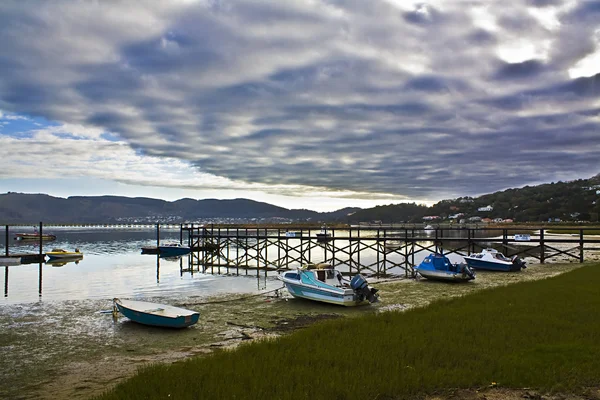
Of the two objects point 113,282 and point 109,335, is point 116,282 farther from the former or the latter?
point 109,335

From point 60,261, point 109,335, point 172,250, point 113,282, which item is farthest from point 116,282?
point 172,250

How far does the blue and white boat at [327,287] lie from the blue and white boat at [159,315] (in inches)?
259

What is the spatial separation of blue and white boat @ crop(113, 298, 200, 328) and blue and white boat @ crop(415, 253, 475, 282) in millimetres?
16829

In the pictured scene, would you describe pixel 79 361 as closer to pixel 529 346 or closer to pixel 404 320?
pixel 404 320

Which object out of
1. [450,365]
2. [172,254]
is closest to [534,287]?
[450,365]

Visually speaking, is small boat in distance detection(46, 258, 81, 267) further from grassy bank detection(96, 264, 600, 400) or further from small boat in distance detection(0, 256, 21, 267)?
grassy bank detection(96, 264, 600, 400)

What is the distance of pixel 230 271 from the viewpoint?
3934 cm

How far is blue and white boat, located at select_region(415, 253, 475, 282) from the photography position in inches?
1053

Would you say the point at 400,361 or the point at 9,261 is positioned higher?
the point at 400,361

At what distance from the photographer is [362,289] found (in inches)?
776

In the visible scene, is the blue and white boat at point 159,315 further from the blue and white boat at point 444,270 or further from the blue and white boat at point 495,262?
the blue and white boat at point 495,262

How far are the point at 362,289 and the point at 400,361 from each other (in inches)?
440

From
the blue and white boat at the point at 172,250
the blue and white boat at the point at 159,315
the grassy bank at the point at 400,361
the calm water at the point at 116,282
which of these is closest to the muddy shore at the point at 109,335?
the blue and white boat at the point at 159,315

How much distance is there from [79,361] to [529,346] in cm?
1142
